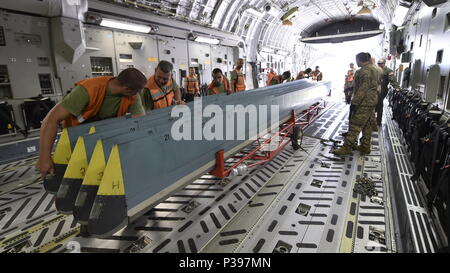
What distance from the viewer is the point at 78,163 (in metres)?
2.01

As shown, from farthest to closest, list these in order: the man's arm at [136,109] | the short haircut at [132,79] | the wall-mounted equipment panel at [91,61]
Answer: the wall-mounted equipment panel at [91,61] → the man's arm at [136,109] → the short haircut at [132,79]

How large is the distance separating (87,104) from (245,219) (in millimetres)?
2103

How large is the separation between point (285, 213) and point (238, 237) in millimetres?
766

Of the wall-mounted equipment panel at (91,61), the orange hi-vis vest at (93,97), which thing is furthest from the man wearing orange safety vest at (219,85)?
the orange hi-vis vest at (93,97)

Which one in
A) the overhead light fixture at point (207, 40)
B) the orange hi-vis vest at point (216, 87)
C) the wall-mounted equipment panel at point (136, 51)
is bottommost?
the orange hi-vis vest at point (216, 87)

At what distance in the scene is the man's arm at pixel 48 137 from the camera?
80.9 inches

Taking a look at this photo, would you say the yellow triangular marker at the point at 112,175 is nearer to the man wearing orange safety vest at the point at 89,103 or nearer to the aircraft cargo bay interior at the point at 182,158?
the aircraft cargo bay interior at the point at 182,158

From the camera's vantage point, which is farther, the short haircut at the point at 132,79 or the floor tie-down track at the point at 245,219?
the floor tie-down track at the point at 245,219

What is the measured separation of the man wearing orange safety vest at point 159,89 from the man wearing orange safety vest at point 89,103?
1033 mm

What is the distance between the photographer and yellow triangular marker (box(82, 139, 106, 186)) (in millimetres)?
1869

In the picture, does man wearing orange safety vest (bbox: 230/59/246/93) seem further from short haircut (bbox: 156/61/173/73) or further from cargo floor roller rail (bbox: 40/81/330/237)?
cargo floor roller rail (bbox: 40/81/330/237)

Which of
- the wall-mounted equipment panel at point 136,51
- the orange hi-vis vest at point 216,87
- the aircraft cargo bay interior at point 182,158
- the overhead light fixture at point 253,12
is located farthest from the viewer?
the overhead light fixture at point 253,12

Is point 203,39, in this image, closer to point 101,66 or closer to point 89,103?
point 101,66

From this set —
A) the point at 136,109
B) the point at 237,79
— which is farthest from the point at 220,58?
the point at 136,109
